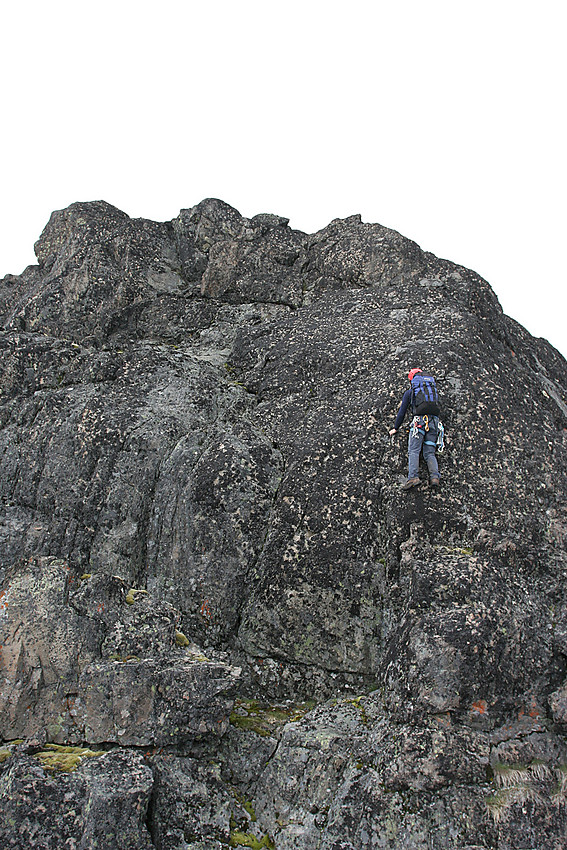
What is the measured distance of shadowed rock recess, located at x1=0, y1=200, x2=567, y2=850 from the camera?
442 inches

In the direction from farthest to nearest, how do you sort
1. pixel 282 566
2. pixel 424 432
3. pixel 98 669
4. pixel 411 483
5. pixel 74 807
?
pixel 282 566 → pixel 424 432 → pixel 411 483 → pixel 98 669 → pixel 74 807

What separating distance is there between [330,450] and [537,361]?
27.5 ft

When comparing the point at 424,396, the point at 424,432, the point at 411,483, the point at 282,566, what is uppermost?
the point at 424,396

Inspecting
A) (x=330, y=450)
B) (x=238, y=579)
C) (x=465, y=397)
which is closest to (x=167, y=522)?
(x=238, y=579)

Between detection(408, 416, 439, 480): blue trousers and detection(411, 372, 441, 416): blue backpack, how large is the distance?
0.54ft

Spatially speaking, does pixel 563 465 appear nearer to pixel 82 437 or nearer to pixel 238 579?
pixel 238 579

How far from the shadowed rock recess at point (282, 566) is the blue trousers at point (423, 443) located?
56 cm

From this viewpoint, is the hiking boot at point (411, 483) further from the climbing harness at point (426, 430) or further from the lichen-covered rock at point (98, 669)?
the lichen-covered rock at point (98, 669)

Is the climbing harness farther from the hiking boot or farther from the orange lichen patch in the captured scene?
the orange lichen patch

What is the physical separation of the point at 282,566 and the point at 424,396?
5223mm

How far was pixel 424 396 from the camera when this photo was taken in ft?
49.2

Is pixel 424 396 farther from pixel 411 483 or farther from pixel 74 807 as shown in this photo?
pixel 74 807

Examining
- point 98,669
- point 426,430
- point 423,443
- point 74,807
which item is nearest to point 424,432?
point 426,430

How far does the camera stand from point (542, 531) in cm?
1449
